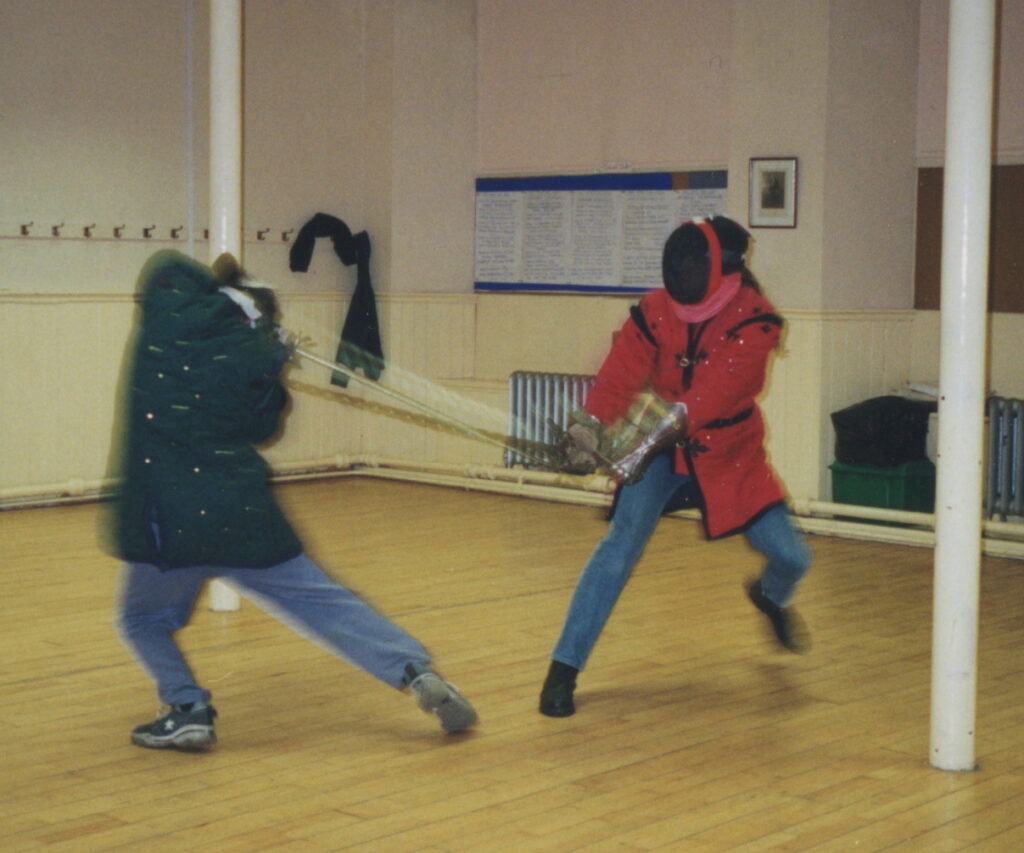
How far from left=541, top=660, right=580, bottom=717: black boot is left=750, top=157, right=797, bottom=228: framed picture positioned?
4243 mm

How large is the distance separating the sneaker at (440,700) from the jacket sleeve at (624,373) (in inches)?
35.8

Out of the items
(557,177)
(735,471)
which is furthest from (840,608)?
(557,177)

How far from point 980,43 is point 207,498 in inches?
84.1

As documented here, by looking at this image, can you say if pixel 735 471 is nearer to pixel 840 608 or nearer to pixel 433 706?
pixel 433 706

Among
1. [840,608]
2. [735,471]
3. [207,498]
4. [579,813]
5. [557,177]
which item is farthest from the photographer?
[557,177]

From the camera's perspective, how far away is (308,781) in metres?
3.79

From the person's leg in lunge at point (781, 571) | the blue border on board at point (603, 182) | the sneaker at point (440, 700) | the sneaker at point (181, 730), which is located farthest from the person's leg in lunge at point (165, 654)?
the blue border on board at point (603, 182)

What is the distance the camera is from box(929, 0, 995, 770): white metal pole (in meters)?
3.71

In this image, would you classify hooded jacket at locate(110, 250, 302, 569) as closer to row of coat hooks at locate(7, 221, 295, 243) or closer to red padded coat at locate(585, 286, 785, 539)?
red padded coat at locate(585, 286, 785, 539)

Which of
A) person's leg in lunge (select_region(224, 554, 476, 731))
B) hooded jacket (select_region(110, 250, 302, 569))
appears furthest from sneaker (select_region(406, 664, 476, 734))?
hooded jacket (select_region(110, 250, 302, 569))

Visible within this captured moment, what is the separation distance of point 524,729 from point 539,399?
4.94 metres

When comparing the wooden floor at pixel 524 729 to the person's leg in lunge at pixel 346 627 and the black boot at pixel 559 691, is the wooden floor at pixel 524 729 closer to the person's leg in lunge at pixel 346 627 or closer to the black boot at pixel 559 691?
the black boot at pixel 559 691

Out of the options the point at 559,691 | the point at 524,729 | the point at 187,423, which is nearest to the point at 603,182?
the point at 559,691

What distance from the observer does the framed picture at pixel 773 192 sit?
8.08m
